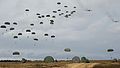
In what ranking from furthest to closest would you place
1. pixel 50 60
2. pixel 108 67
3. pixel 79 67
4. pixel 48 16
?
pixel 50 60 < pixel 48 16 < pixel 79 67 < pixel 108 67

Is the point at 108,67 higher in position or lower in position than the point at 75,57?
lower

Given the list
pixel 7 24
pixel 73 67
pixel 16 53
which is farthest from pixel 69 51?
pixel 73 67

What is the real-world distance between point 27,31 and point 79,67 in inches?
2983

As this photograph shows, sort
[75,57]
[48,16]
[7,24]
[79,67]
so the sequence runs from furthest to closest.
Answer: [75,57] → [7,24] → [48,16] → [79,67]

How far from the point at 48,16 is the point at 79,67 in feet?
210

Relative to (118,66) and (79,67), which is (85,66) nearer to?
(79,67)

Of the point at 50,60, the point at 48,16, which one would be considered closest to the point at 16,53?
the point at 50,60

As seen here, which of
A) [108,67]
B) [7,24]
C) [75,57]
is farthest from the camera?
[75,57]

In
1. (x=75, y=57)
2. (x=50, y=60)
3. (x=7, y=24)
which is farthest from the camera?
(x=50, y=60)

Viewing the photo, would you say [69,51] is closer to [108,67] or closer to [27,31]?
[27,31]

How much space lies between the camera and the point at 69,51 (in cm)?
15825

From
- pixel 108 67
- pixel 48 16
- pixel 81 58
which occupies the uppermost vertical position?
pixel 48 16

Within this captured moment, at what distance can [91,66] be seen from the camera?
52344mm

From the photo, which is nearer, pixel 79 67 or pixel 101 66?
pixel 101 66
